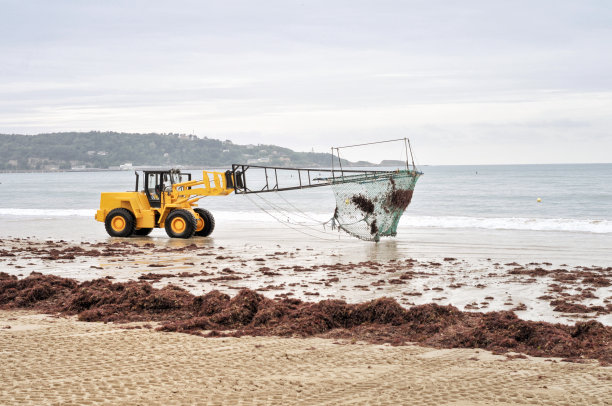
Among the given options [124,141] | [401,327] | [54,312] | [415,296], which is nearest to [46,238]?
[54,312]

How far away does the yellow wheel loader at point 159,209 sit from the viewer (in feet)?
70.6

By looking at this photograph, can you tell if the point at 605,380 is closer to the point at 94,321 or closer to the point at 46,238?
the point at 94,321

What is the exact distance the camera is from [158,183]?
22031 millimetres

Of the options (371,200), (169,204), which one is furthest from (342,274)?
(169,204)

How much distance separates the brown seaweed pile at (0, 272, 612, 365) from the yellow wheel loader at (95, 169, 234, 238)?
32.3 ft

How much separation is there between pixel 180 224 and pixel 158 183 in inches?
62.9

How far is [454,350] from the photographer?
7.91 m

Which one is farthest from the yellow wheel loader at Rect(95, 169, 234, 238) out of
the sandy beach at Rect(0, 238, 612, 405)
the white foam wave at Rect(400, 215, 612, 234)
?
the white foam wave at Rect(400, 215, 612, 234)

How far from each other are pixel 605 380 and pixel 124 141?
173259mm

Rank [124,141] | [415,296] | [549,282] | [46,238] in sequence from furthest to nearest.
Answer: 1. [124,141]
2. [46,238]
3. [549,282]
4. [415,296]

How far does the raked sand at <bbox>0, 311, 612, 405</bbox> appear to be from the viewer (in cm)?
604

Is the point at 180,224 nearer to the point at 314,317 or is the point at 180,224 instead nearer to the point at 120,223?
the point at 120,223

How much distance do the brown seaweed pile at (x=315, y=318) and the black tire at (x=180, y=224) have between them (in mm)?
9610

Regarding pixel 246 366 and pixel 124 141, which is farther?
pixel 124 141
